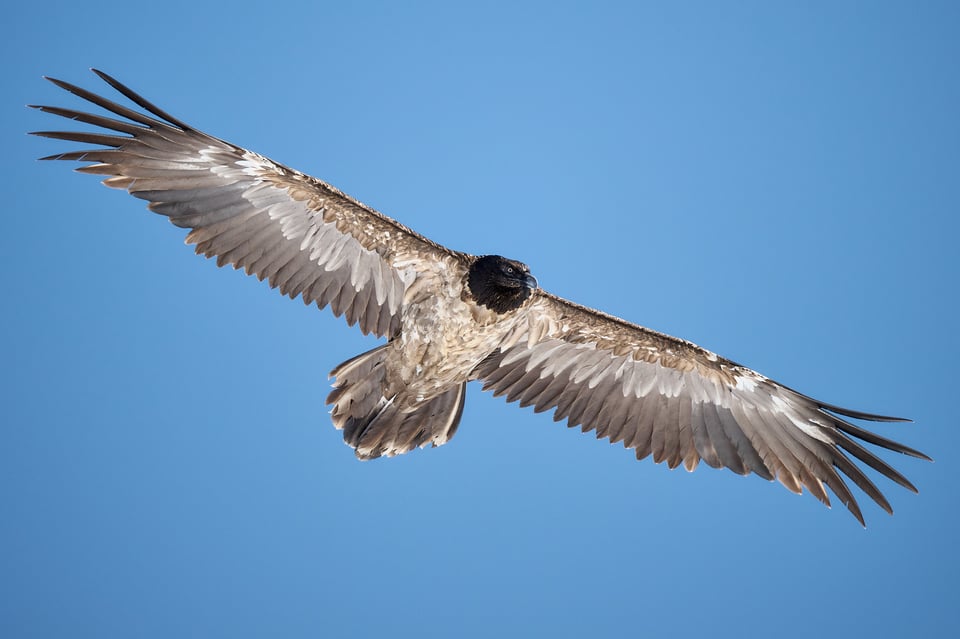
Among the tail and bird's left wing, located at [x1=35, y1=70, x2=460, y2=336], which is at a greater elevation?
bird's left wing, located at [x1=35, y1=70, x2=460, y2=336]

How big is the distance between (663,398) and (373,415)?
2405mm

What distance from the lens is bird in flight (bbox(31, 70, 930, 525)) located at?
6.40 meters

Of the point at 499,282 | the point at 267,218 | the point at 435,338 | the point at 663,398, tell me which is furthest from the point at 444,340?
the point at 663,398

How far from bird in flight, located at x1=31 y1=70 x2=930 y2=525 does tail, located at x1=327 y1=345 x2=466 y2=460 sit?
0.03ft

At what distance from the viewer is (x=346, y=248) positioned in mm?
6984

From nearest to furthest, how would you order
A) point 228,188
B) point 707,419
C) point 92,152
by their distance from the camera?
point 92,152, point 228,188, point 707,419

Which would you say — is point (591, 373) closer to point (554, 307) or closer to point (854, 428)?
point (554, 307)

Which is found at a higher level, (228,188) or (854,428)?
(854,428)

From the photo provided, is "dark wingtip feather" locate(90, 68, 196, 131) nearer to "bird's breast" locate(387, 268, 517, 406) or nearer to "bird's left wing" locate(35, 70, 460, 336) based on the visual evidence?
"bird's left wing" locate(35, 70, 460, 336)

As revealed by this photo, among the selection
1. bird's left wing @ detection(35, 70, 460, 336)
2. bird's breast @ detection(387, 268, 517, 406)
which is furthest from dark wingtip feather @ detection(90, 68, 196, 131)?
bird's breast @ detection(387, 268, 517, 406)

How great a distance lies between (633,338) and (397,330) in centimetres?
189

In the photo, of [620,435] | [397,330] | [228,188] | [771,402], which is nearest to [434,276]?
[397,330]

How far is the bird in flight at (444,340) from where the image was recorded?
640 cm

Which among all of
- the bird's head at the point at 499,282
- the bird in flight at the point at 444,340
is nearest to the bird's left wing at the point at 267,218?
the bird in flight at the point at 444,340
